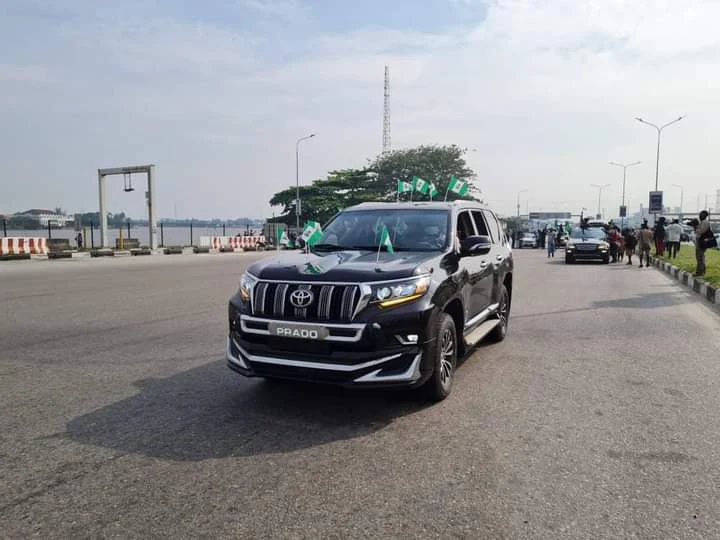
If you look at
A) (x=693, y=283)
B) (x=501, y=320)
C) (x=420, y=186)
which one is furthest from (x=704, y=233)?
(x=501, y=320)

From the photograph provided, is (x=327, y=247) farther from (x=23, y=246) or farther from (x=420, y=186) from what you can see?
(x=23, y=246)

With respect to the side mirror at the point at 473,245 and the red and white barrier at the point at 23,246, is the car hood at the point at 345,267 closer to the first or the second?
the side mirror at the point at 473,245

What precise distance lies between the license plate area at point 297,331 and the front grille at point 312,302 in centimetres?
7

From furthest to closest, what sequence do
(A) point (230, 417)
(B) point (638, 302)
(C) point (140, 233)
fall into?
(C) point (140, 233) → (B) point (638, 302) → (A) point (230, 417)

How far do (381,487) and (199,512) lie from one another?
104 centimetres

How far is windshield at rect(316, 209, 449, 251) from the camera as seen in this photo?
219 inches

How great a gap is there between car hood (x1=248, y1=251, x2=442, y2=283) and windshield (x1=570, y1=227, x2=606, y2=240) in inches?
847

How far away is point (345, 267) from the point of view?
4.59m

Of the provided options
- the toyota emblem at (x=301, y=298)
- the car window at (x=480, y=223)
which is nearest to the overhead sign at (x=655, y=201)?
the car window at (x=480, y=223)

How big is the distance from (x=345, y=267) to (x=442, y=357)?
116 cm

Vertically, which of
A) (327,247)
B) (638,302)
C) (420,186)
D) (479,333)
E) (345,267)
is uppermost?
(420,186)

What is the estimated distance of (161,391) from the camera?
5.21 metres

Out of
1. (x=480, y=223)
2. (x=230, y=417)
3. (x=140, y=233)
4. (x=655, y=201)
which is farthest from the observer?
(x=140, y=233)

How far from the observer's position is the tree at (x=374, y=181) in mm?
66812
